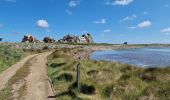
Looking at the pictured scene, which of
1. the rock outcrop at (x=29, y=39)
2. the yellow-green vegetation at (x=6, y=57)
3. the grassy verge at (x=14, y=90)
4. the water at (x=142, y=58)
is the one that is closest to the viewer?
the grassy verge at (x=14, y=90)

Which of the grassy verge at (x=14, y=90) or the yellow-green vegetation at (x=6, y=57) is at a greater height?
the yellow-green vegetation at (x=6, y=57)

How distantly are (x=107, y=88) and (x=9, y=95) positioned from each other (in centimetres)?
536

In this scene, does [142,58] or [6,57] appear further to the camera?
[142,58]

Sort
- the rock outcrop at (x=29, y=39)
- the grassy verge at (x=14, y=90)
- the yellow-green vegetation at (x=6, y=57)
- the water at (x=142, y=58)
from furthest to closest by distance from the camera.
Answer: the rock outcrop at (x=29, y=39)
the water at (x=142, y=58)
the yellow-green vegetation at (x=6, y=57)
the grassy verge at (x=14, y=90)

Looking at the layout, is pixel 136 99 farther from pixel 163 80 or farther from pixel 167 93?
pixel 163 80

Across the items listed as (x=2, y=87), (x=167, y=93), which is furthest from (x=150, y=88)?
(x=2, y=87)

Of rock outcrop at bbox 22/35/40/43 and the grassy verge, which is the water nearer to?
the grassy verge

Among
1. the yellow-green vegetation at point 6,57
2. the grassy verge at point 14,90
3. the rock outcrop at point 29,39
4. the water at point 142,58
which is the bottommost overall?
the water at point 142,58

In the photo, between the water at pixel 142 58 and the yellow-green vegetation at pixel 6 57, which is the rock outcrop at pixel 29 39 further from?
the yellow-green vegetation at pixel 6 57

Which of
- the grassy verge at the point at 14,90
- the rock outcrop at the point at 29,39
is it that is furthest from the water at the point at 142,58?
the rock outcrop at the point at 29,39

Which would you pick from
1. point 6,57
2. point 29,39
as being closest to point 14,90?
point 6,57

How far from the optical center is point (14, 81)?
2167 centimetres

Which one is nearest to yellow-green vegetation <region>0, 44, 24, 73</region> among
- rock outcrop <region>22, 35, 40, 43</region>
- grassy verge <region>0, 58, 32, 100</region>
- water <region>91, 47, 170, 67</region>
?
grassy verge <region>0, 58, 32, 100</region>

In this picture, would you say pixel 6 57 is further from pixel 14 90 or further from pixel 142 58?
pixel 142 58
